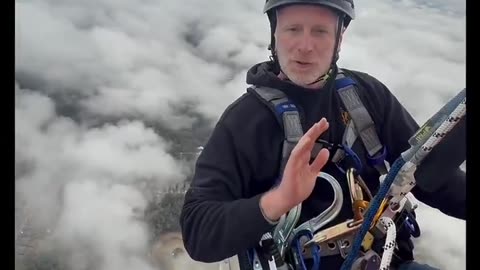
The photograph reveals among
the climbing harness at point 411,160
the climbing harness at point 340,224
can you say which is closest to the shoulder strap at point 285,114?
the climbing harness at point 340,224

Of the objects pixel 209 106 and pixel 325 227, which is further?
pixel 209 106

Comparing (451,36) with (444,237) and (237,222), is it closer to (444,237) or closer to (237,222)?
(444,237)

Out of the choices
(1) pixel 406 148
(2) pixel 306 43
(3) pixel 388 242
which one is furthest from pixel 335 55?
(3) pixel 388 242

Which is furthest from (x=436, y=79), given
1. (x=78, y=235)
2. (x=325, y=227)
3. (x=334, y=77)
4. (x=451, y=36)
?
(x=78, y=235)

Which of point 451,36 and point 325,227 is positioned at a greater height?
point 451,36
